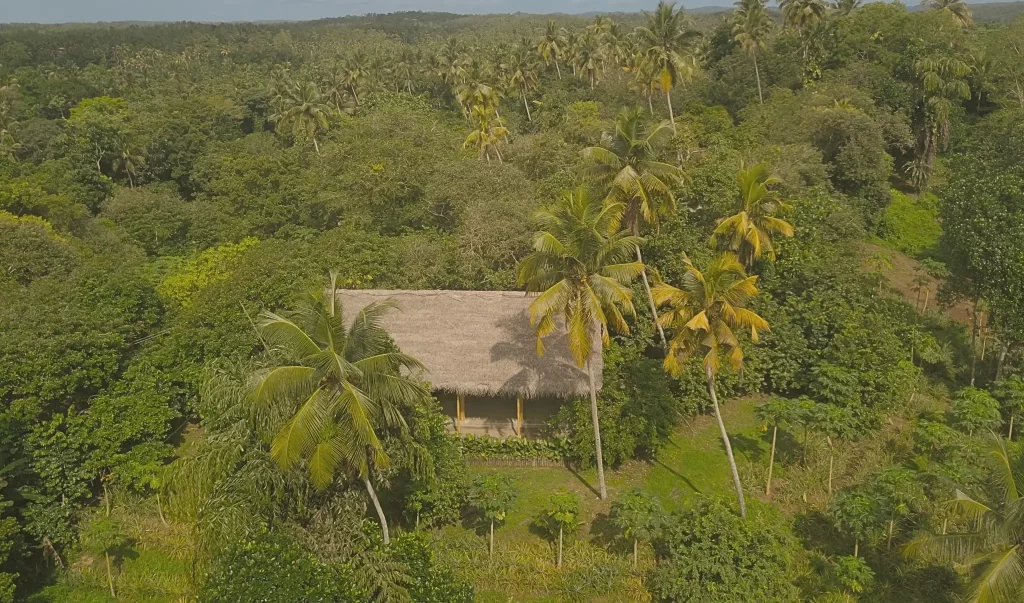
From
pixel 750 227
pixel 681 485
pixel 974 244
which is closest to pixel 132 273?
pixel 681 485

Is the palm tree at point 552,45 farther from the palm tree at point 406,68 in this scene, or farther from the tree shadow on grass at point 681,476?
the tree shadow on grass at point 681,476

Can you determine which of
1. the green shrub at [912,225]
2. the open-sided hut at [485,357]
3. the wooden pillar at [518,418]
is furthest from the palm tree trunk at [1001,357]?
the wooden pillar at [518,418]

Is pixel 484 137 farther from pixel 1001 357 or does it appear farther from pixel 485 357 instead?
pixel 1001 357

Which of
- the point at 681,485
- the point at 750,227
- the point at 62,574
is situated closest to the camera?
the point at 62,574

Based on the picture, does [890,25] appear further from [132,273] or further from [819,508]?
[132,273]

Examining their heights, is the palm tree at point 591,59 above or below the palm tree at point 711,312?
above

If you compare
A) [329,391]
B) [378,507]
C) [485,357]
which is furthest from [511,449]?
[329,391]

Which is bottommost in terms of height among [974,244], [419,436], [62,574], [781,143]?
[62,574]
